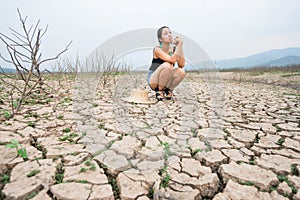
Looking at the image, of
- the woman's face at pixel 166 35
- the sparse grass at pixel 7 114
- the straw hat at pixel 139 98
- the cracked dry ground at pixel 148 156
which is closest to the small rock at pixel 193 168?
the cracked dry ground at pixel 148 156

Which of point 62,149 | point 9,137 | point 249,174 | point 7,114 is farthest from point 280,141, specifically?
point 7,114

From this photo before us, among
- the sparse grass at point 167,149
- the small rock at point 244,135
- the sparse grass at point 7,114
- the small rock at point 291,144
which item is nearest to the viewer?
the sparse grass at point 167,149

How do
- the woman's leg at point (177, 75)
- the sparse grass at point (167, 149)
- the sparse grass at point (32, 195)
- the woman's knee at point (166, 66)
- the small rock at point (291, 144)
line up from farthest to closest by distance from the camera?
the woman's leg at point (177, 75) < the woman's knee at point (166, 66) < the small rock at point (291, 144) < the sparse grass at point (167, 149) < the sparse grass at point (32, 195)

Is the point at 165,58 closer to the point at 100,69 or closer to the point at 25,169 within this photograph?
the point at 25,169

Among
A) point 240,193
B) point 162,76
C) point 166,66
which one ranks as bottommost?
point 240,193

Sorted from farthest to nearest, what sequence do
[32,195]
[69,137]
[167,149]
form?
[69,137] < [167,149] < [32,195]

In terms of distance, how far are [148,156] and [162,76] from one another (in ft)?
5.45

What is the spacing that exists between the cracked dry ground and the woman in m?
0.74

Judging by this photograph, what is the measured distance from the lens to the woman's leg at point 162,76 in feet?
8.79

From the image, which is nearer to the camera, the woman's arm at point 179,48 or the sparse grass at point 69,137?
the sparse grass at point 69,137

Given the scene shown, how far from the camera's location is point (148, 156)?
131 cm

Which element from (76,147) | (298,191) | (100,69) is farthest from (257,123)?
(100,69)

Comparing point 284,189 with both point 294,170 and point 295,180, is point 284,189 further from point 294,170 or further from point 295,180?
point 294,170

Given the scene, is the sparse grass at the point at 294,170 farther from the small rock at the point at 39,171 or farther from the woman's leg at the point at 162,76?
the woman's leg at the point at 162,76
